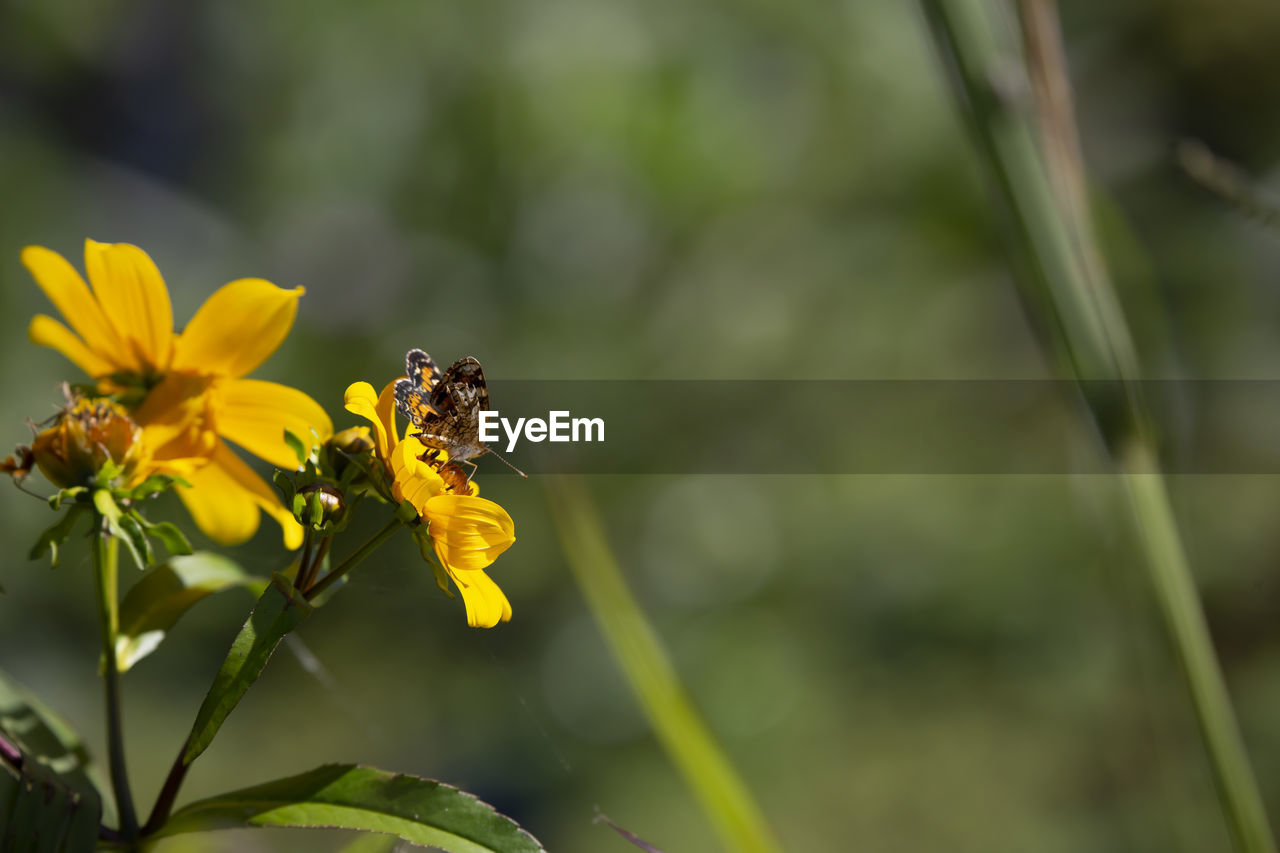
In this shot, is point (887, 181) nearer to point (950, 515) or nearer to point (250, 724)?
point (950, 515)

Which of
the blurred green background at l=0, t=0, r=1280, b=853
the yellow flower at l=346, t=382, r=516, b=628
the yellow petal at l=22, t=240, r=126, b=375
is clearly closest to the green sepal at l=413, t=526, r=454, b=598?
the yellow flower at l=346, t=382, r=516, b=628

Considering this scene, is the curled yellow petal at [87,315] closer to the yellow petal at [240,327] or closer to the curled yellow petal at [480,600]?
the yellow petal at [240,327]

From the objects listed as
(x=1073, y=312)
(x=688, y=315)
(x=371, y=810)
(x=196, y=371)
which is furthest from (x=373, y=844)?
(x=688, y=315)

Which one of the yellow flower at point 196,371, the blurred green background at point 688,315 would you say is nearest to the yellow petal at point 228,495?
the yellow flower at point 196,371

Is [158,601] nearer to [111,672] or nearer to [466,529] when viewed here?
[111,672]

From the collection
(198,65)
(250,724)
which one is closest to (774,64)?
(198,65)
